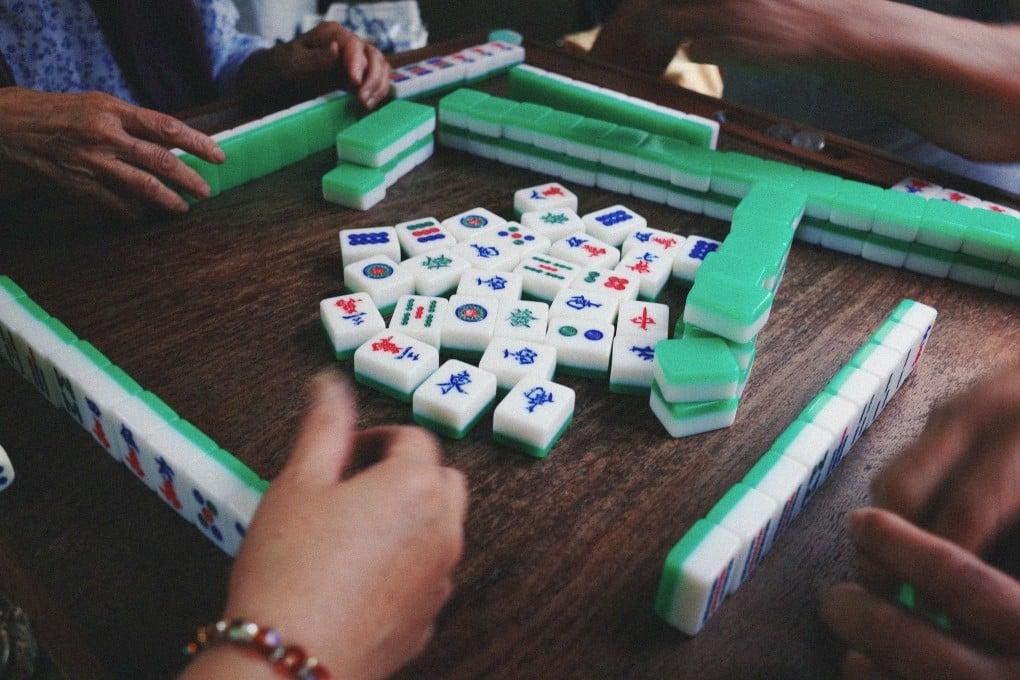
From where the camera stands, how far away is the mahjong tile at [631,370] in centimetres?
Answer: 102

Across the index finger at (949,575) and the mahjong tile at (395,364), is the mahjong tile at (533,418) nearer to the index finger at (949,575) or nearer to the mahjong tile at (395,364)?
the mahjong tile at (395,364)

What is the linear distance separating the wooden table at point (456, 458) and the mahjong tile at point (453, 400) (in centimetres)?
3

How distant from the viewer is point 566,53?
78.7 inches

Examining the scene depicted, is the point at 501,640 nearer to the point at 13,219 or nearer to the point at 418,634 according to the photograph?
the point at 418,634

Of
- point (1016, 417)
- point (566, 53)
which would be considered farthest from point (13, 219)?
point (1016, 417)

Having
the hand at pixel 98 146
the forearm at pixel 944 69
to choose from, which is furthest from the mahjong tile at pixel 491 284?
the forearm at pixel 944 69

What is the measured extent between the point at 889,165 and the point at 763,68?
34 centimetres

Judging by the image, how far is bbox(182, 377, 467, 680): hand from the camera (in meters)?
0.61

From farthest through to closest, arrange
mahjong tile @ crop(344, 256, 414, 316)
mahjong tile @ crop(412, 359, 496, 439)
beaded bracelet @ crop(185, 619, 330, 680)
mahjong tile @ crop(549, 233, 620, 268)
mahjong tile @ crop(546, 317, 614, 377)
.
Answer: mahjong tile @ crop(549, 233, 620, 268), mahjong tile @ crop(344, 256, 414, 316), mahjong tile @ crop(546, 317, 614, 377), mahjong tile @ crop(412, 359, 496, 439), beaded bracelet @ crop(185, 619, 330, 680)

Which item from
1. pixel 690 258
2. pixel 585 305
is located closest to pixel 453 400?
pixel 585 305

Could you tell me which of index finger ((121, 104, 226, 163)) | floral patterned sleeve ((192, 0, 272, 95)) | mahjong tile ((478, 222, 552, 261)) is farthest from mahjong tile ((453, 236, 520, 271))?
floral patterned sleeve ((192, 0, 272, 95))

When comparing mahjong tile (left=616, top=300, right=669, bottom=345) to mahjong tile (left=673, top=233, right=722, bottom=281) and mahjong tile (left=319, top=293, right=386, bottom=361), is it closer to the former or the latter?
mahjong tile (left=673, top=233, right=722, bottom=281)

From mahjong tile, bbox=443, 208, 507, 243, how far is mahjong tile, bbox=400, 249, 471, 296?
7 centimetres

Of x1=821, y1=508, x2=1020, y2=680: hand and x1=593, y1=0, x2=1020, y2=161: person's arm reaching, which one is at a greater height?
x1=593, y1=0, x2=1020, y2=161: person's arm reaching
